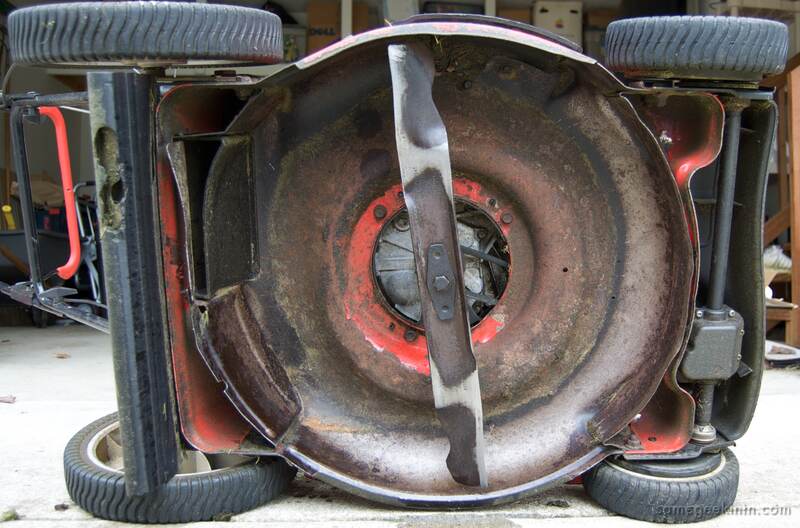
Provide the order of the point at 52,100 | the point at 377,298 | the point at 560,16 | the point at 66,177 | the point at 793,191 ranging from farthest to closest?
the point at 560,16 < the point at 793,191 < the point at 66,177 < the point at 52,100 < the point at 377,298

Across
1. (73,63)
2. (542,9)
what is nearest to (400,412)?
(73,63)

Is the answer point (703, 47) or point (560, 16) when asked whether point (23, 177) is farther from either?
point (560, 16)

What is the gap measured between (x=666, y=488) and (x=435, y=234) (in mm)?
814

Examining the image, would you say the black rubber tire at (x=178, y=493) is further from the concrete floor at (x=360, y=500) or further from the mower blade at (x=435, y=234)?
the mower blade at (x=435, y=234)


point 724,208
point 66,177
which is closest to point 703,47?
point 724,208

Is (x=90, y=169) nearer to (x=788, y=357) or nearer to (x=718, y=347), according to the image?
(x=788, y=357)

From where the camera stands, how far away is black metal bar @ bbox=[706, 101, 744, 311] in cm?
178

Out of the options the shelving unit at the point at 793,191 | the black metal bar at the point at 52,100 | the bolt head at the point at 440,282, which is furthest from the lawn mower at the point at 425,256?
the shelving unit at the point at 793,191

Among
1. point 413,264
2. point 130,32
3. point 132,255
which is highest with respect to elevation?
point 130,32

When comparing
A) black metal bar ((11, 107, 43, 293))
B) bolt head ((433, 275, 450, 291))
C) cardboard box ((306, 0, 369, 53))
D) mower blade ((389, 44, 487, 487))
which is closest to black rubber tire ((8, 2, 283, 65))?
mower blade ((389, 44, 487, 487))

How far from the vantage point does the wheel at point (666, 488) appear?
173cm

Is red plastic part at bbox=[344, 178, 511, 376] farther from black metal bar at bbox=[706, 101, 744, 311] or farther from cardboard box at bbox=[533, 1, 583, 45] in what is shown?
cardboard box at bbox=[533, 1, 583, 45]

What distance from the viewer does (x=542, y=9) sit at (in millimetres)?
6523

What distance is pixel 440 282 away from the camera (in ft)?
5.16
